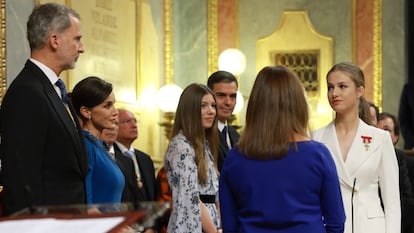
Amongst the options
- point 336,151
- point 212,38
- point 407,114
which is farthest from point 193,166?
point 212,38

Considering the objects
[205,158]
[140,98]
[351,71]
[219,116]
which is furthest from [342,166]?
[140,98]

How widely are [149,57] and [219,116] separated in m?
4.45

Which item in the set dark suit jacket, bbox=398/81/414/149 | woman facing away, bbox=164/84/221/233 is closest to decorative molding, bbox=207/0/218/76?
dark suit jacket, bbox=398/81/414/149

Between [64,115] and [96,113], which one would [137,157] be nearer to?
[96,113]

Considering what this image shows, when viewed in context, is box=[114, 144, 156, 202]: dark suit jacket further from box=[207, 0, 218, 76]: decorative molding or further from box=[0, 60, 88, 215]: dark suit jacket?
box=[207, 0, 218, 76]: decorative molding

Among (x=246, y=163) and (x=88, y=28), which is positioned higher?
(x=88, y=28)

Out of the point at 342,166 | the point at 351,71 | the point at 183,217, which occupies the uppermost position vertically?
the point at 351,71

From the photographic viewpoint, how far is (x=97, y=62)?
9.65m

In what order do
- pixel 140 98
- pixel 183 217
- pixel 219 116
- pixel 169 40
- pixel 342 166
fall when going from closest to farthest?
pixel 342 166 < pixel 183 217 < pixel 219 116 < pixel 140 98 < pixel 169 40

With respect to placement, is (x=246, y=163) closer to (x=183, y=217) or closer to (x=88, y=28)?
(x=183, y=217)

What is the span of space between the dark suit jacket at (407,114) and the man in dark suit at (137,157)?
526 centimetres

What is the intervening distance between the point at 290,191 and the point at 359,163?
1.31 m

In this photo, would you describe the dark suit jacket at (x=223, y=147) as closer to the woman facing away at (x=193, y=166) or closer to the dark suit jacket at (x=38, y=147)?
the woman facing away at (x=193, y=166)

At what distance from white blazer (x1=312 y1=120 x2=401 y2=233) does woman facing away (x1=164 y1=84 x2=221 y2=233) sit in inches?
40.3
